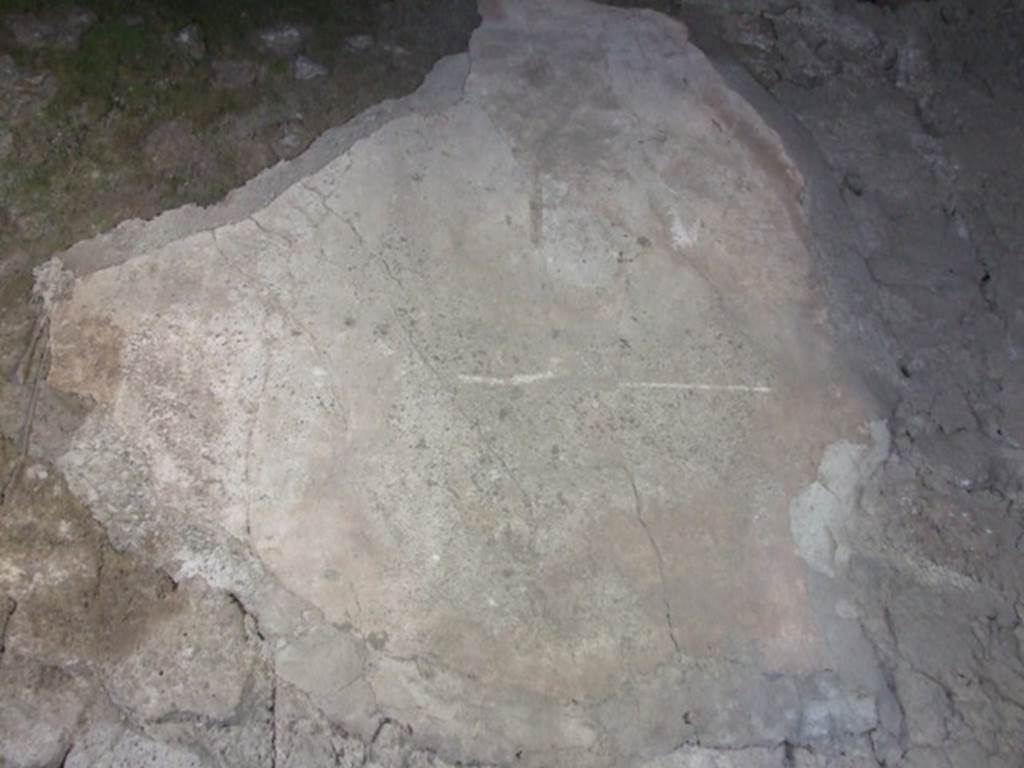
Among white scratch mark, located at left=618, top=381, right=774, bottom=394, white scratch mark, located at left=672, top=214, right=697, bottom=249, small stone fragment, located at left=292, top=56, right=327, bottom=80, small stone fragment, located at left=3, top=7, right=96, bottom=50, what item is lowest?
white scratch mark, located at left=618, top=381, right=774, bottom=394

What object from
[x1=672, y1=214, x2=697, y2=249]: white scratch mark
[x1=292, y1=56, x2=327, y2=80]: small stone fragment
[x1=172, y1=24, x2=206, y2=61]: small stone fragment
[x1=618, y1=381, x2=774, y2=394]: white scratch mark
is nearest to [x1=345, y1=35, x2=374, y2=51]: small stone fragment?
[x1=292, y1=56, x2=327, y2=80]: small stone fragment

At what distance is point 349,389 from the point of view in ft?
7.23

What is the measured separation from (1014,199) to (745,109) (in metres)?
0.84

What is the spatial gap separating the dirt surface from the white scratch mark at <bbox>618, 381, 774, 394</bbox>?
26 cm

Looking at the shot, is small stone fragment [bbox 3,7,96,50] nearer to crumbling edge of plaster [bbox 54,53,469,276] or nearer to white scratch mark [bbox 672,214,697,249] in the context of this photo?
crumbling edge of plaster [bbox 54,53,469,276]

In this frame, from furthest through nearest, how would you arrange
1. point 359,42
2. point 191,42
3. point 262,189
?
point 359,42
point 191,42
point 262,189

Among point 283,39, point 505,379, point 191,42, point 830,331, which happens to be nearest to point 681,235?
point 830,331

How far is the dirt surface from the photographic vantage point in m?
1.89

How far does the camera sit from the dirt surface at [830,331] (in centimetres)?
189

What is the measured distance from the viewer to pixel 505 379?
7.49ft

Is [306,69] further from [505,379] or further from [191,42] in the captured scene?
[505,379]

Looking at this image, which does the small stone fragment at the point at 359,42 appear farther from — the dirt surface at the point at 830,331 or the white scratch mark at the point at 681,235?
the white scratch mark at the point at 681,235

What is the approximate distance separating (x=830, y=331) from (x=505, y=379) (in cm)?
87

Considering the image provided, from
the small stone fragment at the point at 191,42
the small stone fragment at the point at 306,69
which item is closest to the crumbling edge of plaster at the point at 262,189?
the small stone fragment at the point at 306,69
